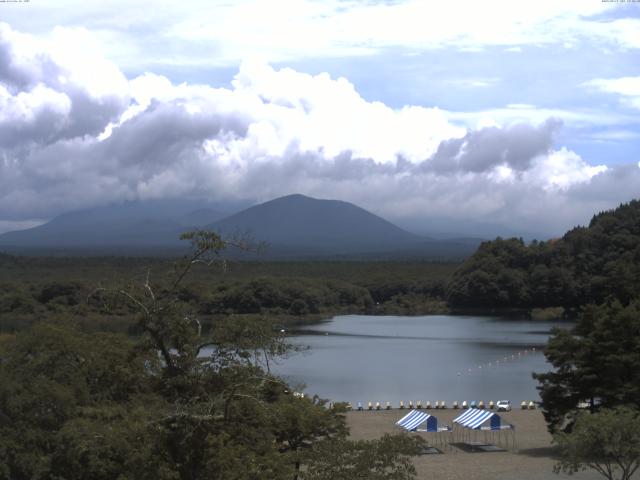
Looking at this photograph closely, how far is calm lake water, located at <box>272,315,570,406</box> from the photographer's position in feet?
117

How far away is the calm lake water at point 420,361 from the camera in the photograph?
35.7m

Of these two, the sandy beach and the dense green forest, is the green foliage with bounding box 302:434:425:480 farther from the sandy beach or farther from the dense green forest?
the dense green forest

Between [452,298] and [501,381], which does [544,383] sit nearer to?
[501,381]

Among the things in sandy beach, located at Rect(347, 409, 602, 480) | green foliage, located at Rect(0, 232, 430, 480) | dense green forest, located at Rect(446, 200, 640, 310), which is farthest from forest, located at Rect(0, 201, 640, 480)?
dense green forest, located at Rect(446, 200, 640, 310)

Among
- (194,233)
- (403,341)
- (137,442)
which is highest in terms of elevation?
(194,233)

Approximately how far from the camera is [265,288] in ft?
244

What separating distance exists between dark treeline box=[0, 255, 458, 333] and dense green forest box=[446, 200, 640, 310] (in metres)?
4.00

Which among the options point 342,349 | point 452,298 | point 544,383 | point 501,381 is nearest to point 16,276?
point 452,298

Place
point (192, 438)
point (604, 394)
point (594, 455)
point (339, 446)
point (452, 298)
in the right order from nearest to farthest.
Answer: point (192, 438) < point (339, 446) < point (594, 455) < point (604, 394) < point (452, 298)

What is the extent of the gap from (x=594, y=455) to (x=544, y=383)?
5.99 meters

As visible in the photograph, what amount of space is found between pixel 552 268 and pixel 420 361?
37.2 meters

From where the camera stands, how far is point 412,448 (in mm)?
11898

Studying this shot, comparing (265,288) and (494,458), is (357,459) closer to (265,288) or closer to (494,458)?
(494,458)

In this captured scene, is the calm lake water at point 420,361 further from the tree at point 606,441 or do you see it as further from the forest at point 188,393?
the tree at point 606,441
